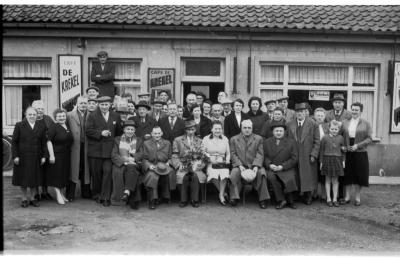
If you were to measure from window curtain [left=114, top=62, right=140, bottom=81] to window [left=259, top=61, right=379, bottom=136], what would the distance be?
2.90 metres

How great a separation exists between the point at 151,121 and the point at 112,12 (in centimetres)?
375

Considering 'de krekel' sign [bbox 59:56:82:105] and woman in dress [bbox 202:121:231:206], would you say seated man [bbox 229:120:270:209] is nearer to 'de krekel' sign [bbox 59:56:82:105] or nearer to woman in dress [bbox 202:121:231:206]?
woman in dress [bbox 202:121:231:206]

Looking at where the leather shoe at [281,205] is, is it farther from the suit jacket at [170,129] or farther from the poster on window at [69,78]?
the poster on window at [69,78]

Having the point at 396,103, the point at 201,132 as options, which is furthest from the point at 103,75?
the point at 396,103

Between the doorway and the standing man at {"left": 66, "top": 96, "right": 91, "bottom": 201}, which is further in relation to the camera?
the doorway

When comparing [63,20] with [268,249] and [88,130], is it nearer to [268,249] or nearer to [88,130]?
[88,130]

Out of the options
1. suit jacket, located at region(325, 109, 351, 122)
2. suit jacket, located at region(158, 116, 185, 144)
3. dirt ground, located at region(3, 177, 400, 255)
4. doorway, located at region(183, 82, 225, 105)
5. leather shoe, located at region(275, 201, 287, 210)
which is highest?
doorway, located at region(183, 82, 225, 105)

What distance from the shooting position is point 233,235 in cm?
634

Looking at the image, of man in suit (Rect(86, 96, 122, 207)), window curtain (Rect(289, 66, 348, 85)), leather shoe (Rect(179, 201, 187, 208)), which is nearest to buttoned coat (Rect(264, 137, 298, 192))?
leather shoe (Rect(179, 201, 187, 208))

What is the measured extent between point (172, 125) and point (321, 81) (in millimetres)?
4521

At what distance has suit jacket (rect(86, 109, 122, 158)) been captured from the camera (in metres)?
8.13

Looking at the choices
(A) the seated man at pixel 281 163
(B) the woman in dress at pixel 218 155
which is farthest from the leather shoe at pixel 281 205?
(B) the woman in dress at pixel 218 155

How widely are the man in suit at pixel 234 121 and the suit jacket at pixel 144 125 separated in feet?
4.33

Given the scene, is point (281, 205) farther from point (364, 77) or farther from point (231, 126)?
point (364, 77)
